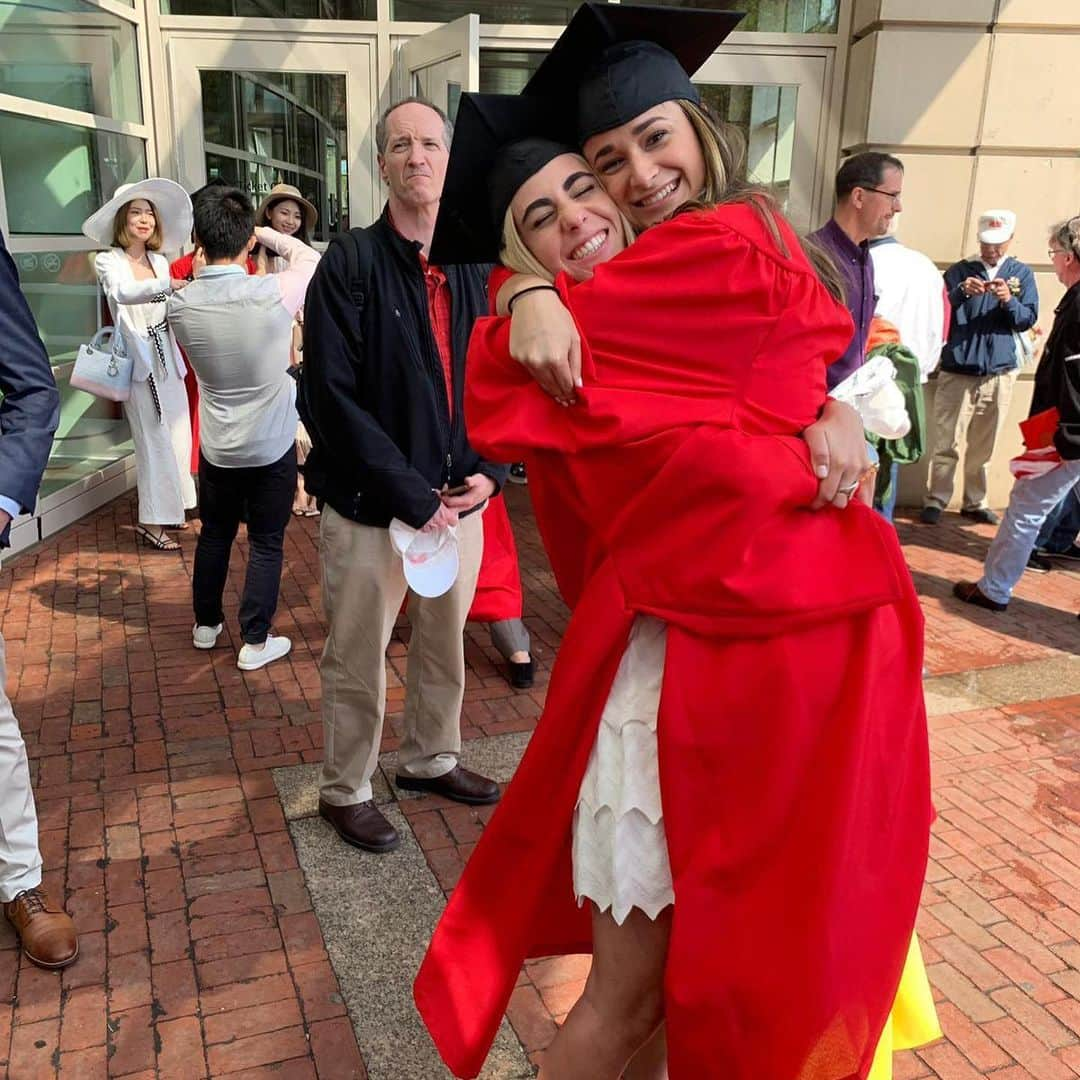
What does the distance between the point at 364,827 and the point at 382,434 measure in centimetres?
127

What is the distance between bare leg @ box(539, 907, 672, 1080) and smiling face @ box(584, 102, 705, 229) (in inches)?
44.4

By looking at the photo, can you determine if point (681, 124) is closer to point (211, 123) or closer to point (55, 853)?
point (55, 853)

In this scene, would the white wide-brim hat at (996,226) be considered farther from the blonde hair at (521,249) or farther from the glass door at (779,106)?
the blonde hair at (521,249)

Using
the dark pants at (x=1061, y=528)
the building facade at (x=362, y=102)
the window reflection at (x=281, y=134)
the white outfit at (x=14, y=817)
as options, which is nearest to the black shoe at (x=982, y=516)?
the dark pants at (x=1061, y=528)

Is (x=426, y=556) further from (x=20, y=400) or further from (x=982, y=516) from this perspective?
(x=982, y=516)

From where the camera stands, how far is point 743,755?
154 cm

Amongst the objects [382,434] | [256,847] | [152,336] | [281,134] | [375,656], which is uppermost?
[281,134]

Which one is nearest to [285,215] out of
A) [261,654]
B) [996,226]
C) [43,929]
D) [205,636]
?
[205,636]

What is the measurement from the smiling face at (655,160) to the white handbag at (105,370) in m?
5.31

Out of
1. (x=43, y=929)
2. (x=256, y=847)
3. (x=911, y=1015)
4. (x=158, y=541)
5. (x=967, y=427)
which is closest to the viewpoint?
(x=911, y=1015)

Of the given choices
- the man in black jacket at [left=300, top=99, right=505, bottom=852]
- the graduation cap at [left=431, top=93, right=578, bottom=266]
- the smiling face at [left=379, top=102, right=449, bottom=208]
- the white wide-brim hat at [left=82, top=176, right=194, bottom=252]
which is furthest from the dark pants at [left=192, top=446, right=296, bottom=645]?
the graduation cap at [left=431, top=93, right=578, bottom=266]

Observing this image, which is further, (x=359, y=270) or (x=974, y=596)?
(x=974, y=596)

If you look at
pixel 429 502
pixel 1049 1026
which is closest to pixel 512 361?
pixel 429 502

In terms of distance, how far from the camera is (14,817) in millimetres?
2750
